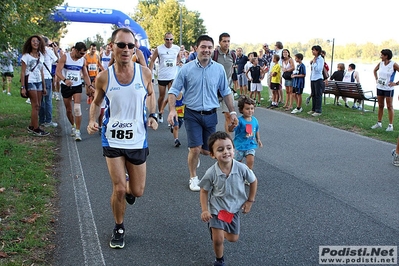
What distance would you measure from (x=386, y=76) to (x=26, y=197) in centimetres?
888

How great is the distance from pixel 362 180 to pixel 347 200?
1086 millimetres

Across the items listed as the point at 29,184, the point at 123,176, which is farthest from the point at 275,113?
the point at 123,176

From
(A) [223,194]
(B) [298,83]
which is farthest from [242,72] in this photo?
(A) [223,194]

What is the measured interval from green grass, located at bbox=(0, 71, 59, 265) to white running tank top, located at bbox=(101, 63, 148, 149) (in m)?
1.26

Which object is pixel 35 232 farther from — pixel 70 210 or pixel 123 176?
pixel 123 176

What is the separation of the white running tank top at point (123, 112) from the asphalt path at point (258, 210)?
3.56 feet

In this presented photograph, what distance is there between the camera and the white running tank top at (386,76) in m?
10.6

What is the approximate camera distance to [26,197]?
18.2 feet

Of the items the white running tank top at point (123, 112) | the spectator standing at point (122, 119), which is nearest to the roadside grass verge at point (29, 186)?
the spectator standing at point (122, 119)

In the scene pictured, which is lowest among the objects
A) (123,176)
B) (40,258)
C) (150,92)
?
(40,258)

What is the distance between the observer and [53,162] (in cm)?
761

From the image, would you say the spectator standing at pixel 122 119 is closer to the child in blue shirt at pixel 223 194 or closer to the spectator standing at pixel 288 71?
the child in blue shirt at pixel 223 194

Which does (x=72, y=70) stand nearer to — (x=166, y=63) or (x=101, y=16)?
(x=166, y=63)

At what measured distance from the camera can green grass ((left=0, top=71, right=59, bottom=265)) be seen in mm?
4155
